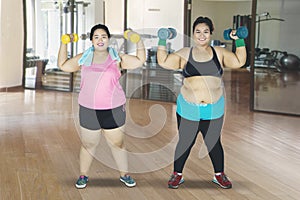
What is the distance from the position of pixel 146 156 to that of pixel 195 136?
1036 mm

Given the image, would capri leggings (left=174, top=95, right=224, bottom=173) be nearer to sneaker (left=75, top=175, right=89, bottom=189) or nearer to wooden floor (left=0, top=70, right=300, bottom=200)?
wooden floor (left=0, top=70, right=300, bottom=200)

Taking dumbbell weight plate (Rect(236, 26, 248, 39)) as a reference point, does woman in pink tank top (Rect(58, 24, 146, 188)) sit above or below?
below

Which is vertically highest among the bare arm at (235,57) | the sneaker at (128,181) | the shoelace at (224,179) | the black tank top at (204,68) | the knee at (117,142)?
the bare arm at (235,57)

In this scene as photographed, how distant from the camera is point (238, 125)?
18.1ft

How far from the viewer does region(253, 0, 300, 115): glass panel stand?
247 inches

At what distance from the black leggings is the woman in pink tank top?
1.45ft

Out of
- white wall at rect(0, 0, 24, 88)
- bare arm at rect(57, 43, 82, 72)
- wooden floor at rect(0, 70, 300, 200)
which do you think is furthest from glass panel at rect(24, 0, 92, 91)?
bare arm at rect(57, 43, 82, 72)

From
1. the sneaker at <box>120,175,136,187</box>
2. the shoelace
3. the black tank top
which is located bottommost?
the sneaker at <box>120,175,136,187</box>

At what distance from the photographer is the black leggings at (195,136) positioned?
10.3 feet

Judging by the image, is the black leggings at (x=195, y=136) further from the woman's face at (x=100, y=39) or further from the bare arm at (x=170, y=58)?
the woman's face at (x=100, y=39)

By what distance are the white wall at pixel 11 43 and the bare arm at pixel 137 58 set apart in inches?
212

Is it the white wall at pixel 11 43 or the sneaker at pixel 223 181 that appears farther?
the white wall at pixel 11 43

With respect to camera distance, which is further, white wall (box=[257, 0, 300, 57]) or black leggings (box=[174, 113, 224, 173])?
white wall (box=[257, 0, 300, 57])

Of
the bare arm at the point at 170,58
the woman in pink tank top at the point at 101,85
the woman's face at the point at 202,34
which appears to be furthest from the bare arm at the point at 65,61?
the woman's face at the point at 202,34
